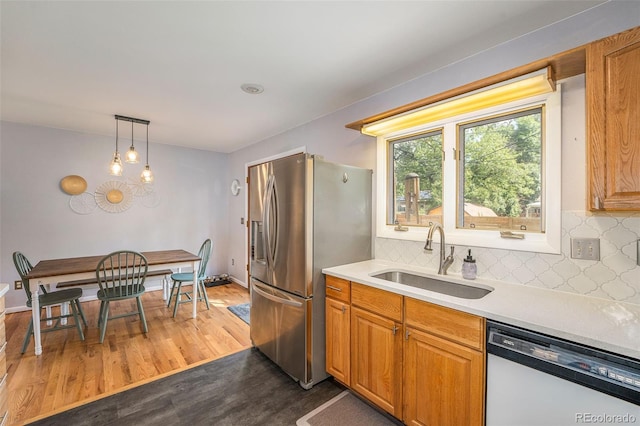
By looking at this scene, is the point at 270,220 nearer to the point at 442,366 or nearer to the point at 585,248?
the point at 442,366

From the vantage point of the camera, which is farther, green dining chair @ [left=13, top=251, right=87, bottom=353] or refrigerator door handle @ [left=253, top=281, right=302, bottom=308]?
green dining chair @ [left=13, top=251, right=87, bottom=353]

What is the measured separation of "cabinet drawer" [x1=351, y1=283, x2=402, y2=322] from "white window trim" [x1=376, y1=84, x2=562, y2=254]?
678 mm

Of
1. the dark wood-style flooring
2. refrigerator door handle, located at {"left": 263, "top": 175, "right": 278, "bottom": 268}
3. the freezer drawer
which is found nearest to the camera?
the dark wood-style flooring

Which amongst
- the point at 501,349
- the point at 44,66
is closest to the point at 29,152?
the point at 44,66

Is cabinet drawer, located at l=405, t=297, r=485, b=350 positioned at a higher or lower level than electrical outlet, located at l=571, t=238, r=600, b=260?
lower

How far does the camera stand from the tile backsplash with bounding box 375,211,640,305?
140 centimetres

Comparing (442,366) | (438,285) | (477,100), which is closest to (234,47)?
(477,100)

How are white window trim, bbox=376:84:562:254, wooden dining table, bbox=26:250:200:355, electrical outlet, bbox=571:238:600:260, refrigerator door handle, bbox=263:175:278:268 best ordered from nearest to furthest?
electrical outlet, bbox=571:238:600:260 < white window trim, bbox=376:84:562:254 < refrigerator door handle, bbox=263:175:278:268 < wooden dining table, bbox=26:250:200:355

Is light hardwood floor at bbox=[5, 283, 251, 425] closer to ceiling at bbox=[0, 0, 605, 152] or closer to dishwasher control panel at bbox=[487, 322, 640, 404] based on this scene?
dishwasher control panel at bbox=[487, 322, 640, 404]

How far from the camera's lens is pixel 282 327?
2.29 metres

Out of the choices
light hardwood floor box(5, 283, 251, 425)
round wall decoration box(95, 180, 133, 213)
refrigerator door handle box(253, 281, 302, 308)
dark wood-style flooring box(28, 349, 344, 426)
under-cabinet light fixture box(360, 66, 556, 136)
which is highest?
under-cabinet light fixture box(360, 66, 556, 136)

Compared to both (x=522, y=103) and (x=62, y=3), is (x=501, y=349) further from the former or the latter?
(x=62, y=3)

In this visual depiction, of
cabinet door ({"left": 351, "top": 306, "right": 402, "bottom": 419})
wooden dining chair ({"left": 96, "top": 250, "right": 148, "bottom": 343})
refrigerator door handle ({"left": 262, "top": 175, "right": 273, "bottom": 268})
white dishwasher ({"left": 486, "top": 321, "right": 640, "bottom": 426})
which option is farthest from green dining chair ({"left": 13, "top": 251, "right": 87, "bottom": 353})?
white dishwasher ({"left": 486, "top": 321, "right": 640, "bottom": 426})

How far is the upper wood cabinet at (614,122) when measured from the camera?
1.18 metres
